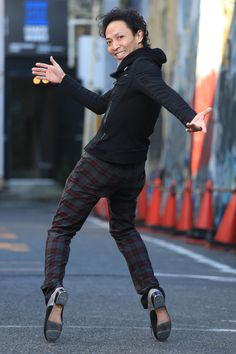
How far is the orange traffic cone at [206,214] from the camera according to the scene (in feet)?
45.9

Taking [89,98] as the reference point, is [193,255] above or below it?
below

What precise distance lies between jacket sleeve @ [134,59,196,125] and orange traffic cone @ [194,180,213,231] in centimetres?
815

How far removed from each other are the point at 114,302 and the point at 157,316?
1728 mm

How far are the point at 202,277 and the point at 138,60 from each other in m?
3.90

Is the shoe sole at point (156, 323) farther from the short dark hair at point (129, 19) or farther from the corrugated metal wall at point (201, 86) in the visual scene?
the corrugated metal wall at point (201, 86)

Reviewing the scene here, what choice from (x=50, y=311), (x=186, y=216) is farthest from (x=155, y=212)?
(x=50, y=311)

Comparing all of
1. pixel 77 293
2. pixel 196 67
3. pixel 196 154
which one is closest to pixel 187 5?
pixel 196 67

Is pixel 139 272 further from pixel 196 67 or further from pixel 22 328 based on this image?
pixel 196 67

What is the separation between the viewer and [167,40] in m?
20.2

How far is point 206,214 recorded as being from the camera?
46.0 ft

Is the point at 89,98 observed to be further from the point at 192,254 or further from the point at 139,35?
the point at 192,254

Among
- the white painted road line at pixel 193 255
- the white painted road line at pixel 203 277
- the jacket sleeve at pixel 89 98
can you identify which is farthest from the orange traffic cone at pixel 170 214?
the jacket sleeve at pixel 89 98

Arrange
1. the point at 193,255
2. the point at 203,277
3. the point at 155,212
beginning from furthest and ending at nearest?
the point at 155,212 → the point at 193,255 → the point at 203,277

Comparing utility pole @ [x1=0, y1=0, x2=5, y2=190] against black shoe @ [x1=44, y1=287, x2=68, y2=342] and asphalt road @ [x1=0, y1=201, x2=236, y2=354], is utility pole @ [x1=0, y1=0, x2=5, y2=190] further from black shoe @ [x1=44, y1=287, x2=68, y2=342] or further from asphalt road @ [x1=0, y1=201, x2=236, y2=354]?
black shoe @ [x1=44, y1=287, x2=68, y2=342]
